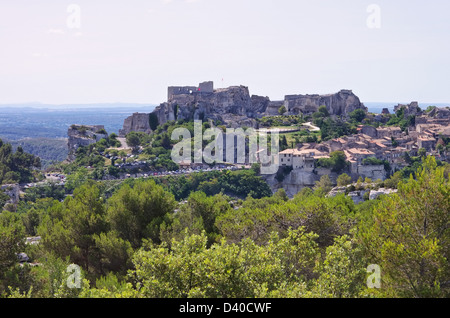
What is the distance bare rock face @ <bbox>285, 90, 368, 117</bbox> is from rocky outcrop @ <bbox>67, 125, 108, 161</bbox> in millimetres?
28742

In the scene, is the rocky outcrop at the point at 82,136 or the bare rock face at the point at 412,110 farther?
the bare rock face at the point at 412,110

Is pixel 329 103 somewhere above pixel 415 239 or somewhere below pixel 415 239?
above

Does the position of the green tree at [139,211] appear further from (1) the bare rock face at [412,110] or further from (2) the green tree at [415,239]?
(1) the bare rock face at [412,110]

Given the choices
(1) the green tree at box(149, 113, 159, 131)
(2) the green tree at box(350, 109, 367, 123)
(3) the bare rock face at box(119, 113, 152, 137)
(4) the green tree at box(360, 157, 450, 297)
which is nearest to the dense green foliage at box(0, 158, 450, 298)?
(4) the green tree at box(360, 157, 450, 297)

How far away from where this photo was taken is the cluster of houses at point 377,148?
56000mm

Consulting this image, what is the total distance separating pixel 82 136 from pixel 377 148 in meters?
39.4

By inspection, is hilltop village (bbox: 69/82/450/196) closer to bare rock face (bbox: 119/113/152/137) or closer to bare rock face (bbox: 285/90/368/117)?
bare rock face (bbox: 285/90/368/117)

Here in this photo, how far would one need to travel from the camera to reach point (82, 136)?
73.1 m

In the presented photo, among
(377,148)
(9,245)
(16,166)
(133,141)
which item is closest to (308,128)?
(377,148)

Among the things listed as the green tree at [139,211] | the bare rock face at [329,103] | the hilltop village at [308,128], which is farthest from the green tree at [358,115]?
the green tree at [139,211]

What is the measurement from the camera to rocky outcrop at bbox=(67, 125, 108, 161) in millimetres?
71056

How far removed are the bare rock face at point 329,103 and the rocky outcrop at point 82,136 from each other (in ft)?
94.3

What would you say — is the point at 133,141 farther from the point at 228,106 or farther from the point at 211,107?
the point at 228,106

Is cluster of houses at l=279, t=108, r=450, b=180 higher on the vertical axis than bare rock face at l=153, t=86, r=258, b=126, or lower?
lower
